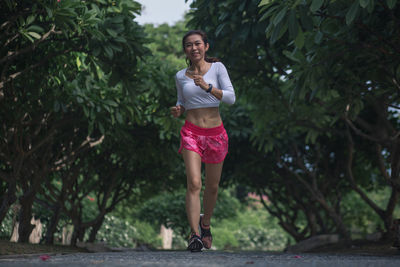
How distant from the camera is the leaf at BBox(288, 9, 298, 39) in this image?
15.3 feet

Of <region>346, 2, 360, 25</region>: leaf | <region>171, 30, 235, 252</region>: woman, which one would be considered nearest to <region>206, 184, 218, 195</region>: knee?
<region>171, 30, 235, 252</region>: woman

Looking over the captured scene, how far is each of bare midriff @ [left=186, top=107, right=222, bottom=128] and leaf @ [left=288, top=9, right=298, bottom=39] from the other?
1.23m

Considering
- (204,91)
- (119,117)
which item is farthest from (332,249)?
(204,91)

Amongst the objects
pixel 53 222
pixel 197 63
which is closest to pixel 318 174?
pixel 53 222

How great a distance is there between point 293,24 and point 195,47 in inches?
45.7

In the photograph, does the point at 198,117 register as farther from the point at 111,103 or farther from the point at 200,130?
the point at 111,103

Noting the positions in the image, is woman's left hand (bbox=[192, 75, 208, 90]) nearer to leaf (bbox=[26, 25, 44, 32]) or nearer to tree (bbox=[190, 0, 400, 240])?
tree (bbox=[190, 0, 400, 240])

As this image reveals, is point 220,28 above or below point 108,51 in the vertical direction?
above

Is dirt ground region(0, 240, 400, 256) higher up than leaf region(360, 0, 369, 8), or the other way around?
leaf region(360, 0, 369, 8)

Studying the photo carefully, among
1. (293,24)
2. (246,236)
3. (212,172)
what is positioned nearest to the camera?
(293,24)

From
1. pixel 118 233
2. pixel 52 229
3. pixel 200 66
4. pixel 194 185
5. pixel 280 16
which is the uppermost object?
pixel 280 16

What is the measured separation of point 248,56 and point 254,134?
289cm

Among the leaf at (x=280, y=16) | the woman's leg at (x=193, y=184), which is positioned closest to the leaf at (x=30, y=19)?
the woman's leg at (x=193, y=184)

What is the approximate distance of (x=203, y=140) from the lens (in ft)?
17.7
